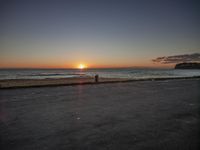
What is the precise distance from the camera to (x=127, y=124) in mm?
3658

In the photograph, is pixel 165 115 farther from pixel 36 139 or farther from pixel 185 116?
pixel 36 139

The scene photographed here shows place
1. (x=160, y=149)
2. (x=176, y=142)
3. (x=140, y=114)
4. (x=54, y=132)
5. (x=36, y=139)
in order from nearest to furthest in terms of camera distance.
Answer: (x=160, y=149)
(x=176, y=142)
(x=36, y=139)
(x=54, y=132)
(x=140, y=114)

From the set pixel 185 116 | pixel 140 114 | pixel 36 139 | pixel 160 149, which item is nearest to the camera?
pixel 160 149

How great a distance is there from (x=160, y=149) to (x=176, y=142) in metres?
0.50

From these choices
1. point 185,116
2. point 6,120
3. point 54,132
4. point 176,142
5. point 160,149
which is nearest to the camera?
point 160,149

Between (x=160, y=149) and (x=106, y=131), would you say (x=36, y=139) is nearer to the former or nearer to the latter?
(x=106, y=131)

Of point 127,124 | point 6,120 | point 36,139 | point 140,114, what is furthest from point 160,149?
point 6,120

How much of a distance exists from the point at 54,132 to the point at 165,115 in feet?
12.1

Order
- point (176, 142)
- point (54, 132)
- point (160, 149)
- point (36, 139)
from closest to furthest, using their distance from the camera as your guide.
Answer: point (160, 149) → point (176, 142) → point (36, 139) → point (54, 132)

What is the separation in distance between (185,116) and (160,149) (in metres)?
2.50

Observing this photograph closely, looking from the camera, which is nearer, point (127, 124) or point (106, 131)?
point (106, 131)

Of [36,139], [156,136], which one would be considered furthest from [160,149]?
[36,139]

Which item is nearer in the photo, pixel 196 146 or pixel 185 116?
pixel 196 146

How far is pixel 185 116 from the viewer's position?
427 cm
